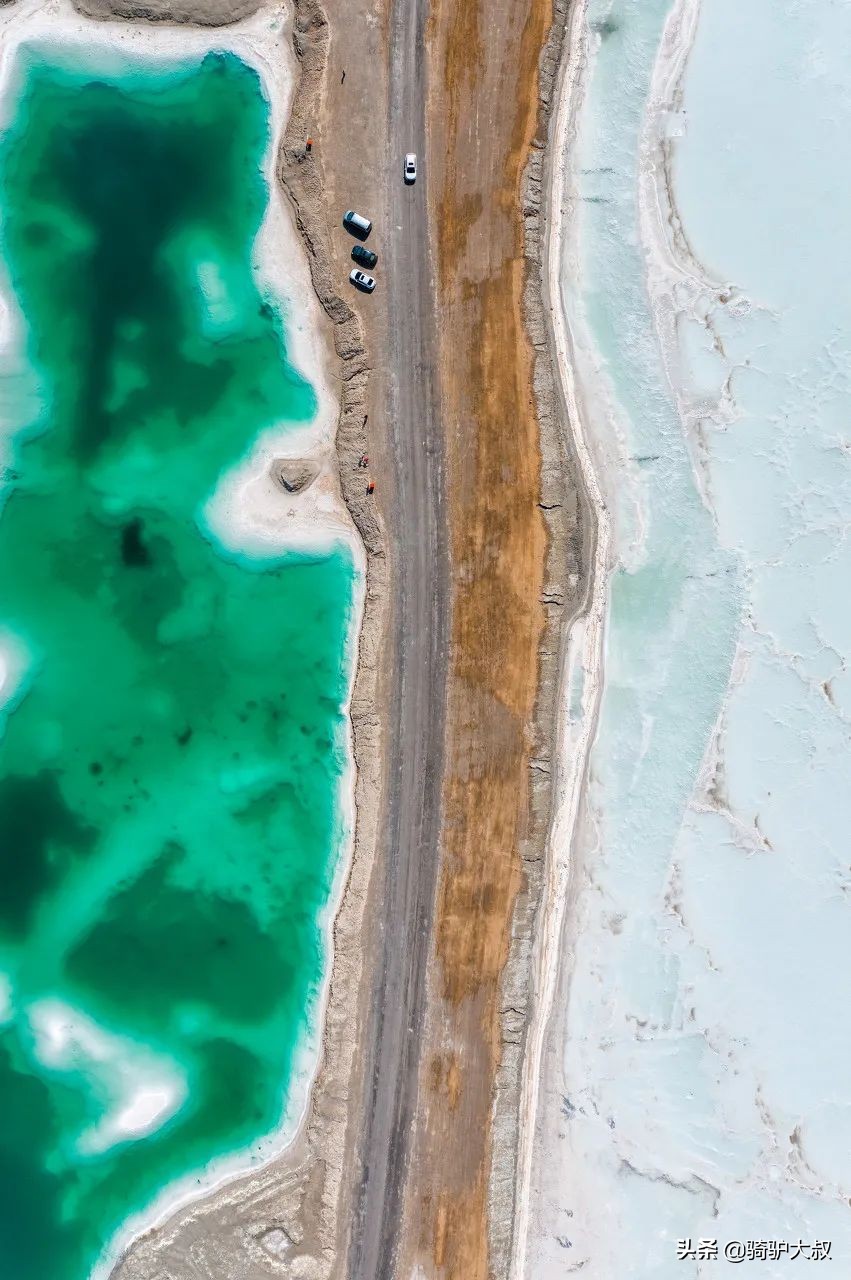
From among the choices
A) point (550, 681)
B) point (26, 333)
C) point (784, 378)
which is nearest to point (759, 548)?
point (784, 378)

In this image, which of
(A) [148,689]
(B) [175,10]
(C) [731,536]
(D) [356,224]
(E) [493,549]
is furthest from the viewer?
(A) [148,689]

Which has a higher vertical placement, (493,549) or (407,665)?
(493,549)

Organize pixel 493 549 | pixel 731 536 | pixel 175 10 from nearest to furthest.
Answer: pixel 493 549
pixel 175 10
pixel 731 536

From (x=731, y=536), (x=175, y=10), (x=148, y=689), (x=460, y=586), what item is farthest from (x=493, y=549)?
(x=175, y=10)

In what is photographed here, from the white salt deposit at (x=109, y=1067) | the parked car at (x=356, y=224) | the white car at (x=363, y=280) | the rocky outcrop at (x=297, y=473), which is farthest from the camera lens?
the white salt deposit at (x=109, y=1067)

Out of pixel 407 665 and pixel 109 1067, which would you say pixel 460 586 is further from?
pixel 109 1067

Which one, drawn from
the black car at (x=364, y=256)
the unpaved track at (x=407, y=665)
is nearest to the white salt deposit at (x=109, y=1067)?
the unpaved track at (x=407, y=665)

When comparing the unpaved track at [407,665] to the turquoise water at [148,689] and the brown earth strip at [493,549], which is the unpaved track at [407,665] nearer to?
the brown earth strip at [493,549]

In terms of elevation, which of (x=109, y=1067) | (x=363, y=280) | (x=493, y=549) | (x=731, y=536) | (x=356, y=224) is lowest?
(x=109, y=1067)
